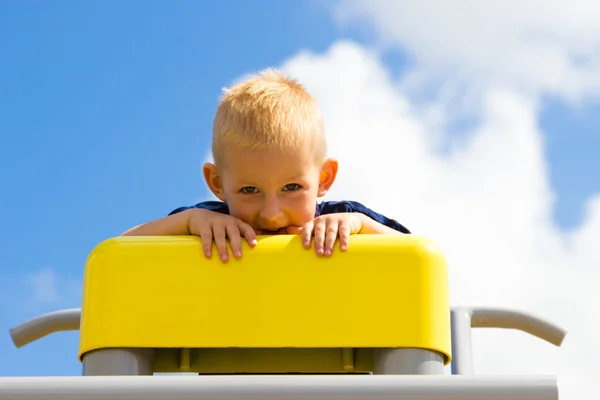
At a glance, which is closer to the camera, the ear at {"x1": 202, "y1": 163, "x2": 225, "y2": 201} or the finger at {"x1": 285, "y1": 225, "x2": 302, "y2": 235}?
the finger at {"x1": 285, "y1": 225, "x2": 302, "y2": 235}

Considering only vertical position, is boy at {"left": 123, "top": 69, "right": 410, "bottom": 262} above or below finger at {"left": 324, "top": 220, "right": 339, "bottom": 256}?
above

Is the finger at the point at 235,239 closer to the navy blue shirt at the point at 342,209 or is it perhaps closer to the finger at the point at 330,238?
the finger at the point at 330,238

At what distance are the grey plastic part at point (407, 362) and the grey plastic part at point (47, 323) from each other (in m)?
0.89

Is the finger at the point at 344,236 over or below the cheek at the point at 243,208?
below

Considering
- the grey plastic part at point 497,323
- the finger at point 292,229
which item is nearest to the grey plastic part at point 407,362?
the finger at point 292,229

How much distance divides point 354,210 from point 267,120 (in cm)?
44

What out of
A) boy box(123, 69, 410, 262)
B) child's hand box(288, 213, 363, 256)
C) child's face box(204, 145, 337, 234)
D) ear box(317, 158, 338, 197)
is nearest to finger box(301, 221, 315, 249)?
child's hand box(288, 213, 363, 256)

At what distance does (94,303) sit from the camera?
1.17 m

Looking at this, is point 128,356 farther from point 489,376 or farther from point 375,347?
point 489,376

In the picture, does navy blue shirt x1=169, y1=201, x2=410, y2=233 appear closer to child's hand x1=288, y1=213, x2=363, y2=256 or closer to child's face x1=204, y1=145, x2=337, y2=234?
child's face x1=204, y1=145, x2=337, y2=234

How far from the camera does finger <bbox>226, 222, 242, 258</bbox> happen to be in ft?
3.79

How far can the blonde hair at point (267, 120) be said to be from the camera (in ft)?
4.55

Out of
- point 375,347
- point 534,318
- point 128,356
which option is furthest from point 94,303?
point 534,318

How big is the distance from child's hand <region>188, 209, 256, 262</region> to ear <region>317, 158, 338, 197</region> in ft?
1.38
